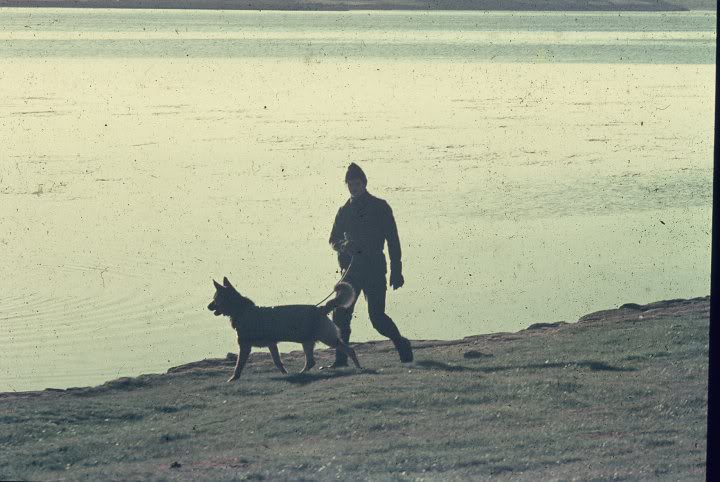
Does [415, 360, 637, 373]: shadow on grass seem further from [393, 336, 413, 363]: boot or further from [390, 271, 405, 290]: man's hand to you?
[390, 271, 405, 290]: man's hand

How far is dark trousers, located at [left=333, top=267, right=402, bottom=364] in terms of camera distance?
530 inches

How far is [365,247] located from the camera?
44.0ft

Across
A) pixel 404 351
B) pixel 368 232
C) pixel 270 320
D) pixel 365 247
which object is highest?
pixel 368 232

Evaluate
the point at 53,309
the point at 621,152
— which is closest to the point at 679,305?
the point at 53,309

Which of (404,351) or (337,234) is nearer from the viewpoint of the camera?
(337,234)

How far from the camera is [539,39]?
78.2 metres

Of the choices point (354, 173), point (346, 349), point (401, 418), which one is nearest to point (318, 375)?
point (346, 349)

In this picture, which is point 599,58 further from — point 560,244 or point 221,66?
point 560,244

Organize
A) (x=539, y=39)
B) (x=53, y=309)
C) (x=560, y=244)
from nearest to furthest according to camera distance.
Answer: (x=53, y=309), (x=560, y=244), (x=539, y=39)

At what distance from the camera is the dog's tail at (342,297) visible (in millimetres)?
13055

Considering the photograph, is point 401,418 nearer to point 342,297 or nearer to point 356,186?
point 342,297

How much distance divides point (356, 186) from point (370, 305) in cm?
130

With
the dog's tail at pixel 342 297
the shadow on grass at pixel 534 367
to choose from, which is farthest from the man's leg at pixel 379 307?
the shadow on grass at pixel 534 367

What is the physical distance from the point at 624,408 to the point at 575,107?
27.2 metres
